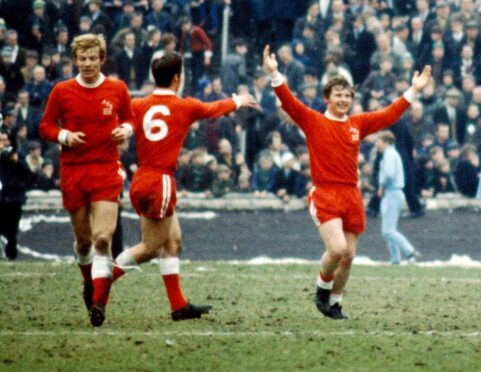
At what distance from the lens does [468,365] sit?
33.8 feet

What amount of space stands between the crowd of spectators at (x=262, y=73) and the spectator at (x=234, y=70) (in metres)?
0.02

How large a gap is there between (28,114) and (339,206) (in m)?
12.3

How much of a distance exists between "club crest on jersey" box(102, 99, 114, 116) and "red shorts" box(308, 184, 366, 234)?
1929mm

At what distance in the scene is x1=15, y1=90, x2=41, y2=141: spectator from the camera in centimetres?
2398

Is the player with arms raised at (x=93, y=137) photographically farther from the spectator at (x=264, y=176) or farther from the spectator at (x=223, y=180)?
the spectator at (x=264, y=176)

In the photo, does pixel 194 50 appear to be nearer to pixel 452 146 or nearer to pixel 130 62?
pixel 130 62

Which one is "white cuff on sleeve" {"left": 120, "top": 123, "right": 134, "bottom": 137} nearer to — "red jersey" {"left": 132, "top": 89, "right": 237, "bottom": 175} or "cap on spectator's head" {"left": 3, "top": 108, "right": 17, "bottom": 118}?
"red jersey" {"left": 132, "top": 89, "right": 237, "bottom": 175}

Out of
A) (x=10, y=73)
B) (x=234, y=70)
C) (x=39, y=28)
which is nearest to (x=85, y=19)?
(x=39, y=28)

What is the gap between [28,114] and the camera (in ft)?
79.0

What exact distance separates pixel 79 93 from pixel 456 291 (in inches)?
219

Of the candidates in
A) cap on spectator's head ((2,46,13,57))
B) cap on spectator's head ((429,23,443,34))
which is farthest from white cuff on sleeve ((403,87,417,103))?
cap on spectator's head ((429,23,443,34))

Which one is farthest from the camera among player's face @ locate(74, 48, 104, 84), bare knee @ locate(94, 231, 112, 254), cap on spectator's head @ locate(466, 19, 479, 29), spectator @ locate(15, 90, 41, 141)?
cap on spectator's head @ locate(466, 19, 479, 29)

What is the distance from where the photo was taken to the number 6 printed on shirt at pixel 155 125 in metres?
12.3

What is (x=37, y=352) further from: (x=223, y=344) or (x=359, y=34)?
(x=359, y=34)
